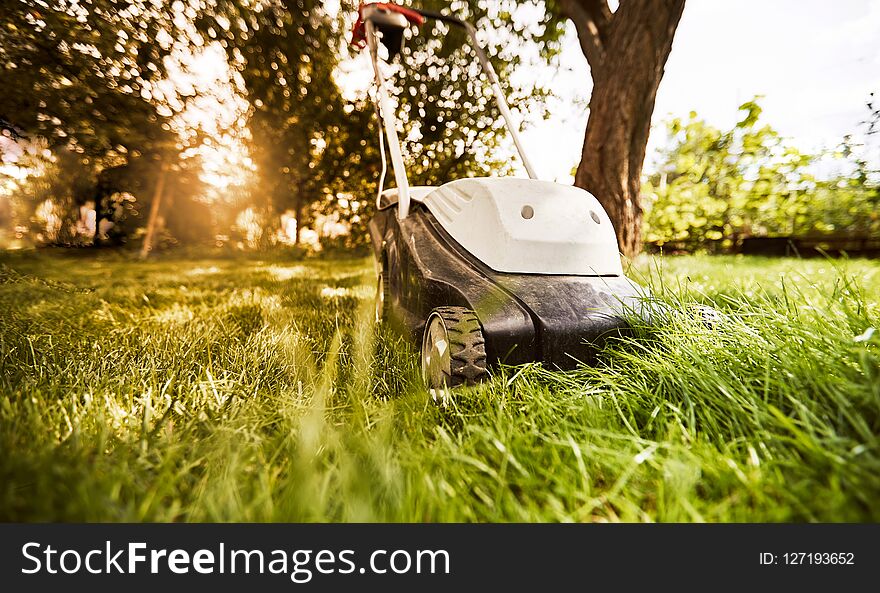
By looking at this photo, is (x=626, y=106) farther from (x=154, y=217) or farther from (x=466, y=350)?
(x=154, y=217)

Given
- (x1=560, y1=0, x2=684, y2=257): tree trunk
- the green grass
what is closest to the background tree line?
(x1=560, y1=0, x2=684, y2=257): tree trunk

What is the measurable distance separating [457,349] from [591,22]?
11.9ft

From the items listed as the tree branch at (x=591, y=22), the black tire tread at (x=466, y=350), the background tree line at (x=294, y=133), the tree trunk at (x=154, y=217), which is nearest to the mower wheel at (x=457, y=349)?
the black tire tread at (x=466, y=350)

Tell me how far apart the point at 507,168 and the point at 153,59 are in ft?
13.9

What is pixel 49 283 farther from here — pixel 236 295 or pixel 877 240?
pixel 877 240

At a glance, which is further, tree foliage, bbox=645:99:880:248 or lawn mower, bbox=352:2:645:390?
tree foliage, bbox=645:99:880:248

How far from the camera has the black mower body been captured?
1424 mm

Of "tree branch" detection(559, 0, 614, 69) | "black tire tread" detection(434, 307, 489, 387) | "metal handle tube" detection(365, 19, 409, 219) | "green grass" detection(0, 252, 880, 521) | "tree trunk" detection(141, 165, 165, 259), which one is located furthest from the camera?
"tree trunk" detection(141, 165, 165, 259)

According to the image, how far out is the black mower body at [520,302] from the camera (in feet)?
4.67

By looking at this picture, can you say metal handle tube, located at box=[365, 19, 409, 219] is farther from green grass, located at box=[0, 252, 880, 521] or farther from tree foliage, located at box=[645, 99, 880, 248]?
tree foliage, located at box=[645, 99, 880, 248]

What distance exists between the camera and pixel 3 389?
136 centimetres

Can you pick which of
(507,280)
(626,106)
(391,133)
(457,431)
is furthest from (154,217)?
(457,431)

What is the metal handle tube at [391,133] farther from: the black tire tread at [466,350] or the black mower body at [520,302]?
the black tire tread at [466,350]

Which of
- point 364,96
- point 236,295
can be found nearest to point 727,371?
point 236,295
